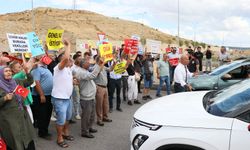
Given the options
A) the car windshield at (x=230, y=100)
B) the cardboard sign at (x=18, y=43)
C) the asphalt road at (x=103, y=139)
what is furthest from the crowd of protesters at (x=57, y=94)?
the car windshield at (x=230, y=100)

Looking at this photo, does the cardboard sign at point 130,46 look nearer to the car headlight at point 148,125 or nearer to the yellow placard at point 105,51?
the yellow placard at point 105,51

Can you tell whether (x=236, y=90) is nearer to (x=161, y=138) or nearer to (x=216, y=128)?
(x=216, y=128)

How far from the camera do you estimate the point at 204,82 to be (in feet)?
31.4

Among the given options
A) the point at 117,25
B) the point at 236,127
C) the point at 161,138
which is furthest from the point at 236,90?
the point at 117,25

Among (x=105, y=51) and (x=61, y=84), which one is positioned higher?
(x=105, y=51)

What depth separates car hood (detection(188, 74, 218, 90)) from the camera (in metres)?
9.40

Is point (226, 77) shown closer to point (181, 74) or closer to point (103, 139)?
point (181, 74)

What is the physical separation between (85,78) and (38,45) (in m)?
1.15

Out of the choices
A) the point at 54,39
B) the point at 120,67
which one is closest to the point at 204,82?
the point at 120,67

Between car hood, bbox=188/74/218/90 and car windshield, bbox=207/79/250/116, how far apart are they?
474 cm

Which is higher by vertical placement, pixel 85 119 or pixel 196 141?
pixel 196 141

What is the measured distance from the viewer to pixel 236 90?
4500mm

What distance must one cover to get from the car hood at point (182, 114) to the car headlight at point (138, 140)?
0.21 meters

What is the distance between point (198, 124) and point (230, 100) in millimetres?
687
